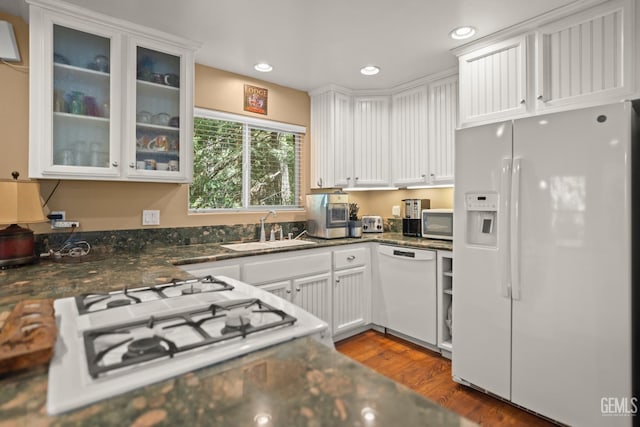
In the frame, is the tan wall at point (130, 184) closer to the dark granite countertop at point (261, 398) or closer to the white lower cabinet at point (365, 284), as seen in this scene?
the white lower cabinet at point (365, 284)

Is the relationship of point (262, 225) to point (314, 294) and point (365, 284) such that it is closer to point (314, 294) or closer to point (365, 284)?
point (314, 294)

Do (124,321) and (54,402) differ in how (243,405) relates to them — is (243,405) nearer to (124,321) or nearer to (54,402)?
(54,402)

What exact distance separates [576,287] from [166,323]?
1925 mm

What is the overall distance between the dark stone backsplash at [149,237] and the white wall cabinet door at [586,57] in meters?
2.41

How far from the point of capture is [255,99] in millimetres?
3223

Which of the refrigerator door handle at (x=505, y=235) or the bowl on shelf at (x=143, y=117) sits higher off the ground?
the bowl on shelf at (x=143, y=117)

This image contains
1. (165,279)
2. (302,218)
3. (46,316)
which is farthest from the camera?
(302,218)

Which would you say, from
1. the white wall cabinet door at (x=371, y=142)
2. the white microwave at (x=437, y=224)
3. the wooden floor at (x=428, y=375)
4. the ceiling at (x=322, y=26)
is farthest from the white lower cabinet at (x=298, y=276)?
the ceiling at (x=322, y=26)

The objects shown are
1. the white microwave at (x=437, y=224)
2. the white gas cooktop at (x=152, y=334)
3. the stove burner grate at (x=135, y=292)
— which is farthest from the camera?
the white microwave at (x=437, y=224)

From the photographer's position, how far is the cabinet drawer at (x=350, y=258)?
9.80ft

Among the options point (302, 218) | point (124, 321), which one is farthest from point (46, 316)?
point (302, 218)

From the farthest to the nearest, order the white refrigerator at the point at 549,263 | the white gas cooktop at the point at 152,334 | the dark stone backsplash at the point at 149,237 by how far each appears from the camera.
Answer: the dark stone backsplash at the point at 149,237
the white refrigerator at the point at 549,263
the white gas cooktop at the point at 152,334

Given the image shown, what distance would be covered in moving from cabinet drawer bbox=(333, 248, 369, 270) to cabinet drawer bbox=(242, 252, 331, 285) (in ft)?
0.28

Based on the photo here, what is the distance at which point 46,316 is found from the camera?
35.2 inches
